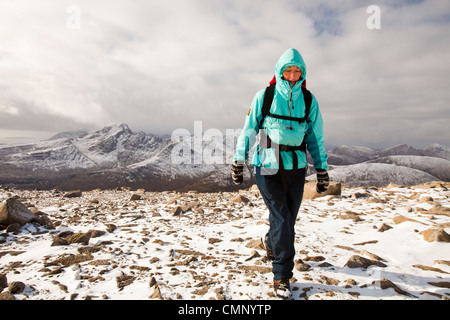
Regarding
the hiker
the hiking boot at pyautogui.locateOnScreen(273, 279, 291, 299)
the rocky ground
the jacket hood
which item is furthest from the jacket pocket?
the rocky ground

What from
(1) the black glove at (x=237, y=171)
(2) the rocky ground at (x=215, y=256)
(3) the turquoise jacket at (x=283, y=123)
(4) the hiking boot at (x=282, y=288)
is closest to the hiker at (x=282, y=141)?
(3) the turquoise jacket at (x=283, y=123)

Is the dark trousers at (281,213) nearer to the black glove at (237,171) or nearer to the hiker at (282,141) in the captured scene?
the hiker at (282,141)

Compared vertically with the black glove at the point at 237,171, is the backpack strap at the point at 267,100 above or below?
above

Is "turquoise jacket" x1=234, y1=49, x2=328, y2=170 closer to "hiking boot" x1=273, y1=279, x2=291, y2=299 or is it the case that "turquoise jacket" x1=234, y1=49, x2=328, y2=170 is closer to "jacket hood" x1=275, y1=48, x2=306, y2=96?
"jacket hood" x1=275, y1=48, x2=306, y2=96

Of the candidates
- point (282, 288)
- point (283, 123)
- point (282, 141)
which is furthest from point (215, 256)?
point (283, 123)

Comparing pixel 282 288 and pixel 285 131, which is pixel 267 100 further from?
pixel 282 288

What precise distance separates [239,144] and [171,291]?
3.13 metres

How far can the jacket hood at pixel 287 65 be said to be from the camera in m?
4.48

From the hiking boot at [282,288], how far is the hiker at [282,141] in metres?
0.29

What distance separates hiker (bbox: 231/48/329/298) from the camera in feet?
14.5

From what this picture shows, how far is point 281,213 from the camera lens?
441 cm

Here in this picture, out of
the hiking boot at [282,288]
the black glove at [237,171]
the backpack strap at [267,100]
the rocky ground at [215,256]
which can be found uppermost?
the backpack strap at [267,100]

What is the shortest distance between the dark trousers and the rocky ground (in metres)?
0.51
